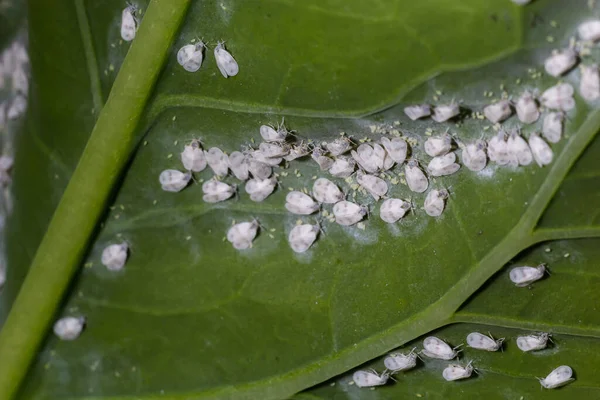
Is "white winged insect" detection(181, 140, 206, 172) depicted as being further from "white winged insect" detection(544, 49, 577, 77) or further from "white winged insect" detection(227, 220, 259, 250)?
"white winged insect" detection(544, 49, 577, 77)

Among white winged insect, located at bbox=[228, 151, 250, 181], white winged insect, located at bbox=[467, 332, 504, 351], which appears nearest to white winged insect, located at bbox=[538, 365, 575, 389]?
white winged insect, located at bbox=[467, 332, 504, 351]

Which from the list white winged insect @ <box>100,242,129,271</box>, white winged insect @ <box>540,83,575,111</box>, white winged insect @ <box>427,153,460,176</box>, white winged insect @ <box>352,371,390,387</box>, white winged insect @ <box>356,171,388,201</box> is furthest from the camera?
white winged insect @ <box>100,242,129,271</box>

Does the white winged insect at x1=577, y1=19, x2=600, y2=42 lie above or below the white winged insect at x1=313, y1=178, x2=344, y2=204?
above

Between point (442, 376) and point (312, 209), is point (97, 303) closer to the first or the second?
point (312, 209)

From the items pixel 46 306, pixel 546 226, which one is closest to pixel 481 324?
pixel 546 226

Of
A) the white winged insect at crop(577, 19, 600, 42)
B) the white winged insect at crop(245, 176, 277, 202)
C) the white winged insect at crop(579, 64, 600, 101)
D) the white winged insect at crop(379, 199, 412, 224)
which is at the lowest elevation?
the white winged insect at crop(245, 176, 277, 202)


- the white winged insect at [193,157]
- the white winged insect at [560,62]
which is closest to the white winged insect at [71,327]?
the white winged insect at [193,157]
